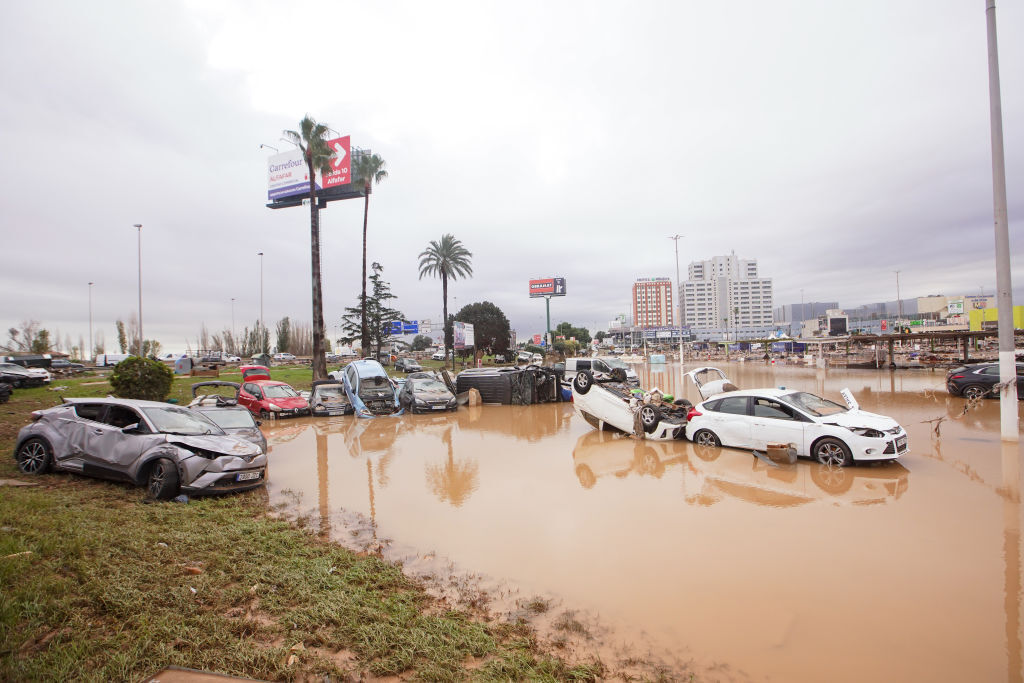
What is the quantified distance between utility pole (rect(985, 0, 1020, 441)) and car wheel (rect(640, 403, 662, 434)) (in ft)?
23.1

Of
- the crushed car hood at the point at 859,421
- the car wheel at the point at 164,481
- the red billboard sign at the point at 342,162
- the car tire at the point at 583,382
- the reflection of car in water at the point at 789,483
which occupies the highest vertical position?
the red billboard sign at the point at 342,162

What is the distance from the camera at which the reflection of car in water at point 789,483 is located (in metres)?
7.64

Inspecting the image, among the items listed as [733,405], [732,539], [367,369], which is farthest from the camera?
[367,369]

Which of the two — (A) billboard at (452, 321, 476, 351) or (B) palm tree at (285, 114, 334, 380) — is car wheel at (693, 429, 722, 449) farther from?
(A) billboard at (452, 321, 476, 351)

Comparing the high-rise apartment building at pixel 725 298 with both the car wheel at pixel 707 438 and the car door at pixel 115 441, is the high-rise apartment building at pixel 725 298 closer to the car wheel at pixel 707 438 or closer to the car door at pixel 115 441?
the car wheel at pixel 707 438

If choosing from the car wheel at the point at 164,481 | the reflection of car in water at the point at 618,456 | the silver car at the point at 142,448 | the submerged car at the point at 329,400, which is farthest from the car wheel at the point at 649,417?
the submerged car at the point at 329,400

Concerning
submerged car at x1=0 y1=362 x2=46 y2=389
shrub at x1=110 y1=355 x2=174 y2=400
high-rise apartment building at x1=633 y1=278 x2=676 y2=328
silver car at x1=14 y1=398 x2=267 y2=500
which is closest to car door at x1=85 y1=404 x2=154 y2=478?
silver car at x1=14 y1=398 x2=267 y2=500

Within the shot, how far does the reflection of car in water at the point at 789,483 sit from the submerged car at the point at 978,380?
42.8ft

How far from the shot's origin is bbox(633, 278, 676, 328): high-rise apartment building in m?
182

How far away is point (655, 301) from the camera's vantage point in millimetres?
183250

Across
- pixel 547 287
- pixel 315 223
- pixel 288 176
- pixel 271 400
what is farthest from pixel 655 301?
pixel 271 400

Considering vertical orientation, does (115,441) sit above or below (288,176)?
below

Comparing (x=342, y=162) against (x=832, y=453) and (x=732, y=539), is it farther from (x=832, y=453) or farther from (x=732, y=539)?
(x=732, y=539)

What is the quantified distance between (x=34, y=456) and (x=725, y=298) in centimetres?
18680
